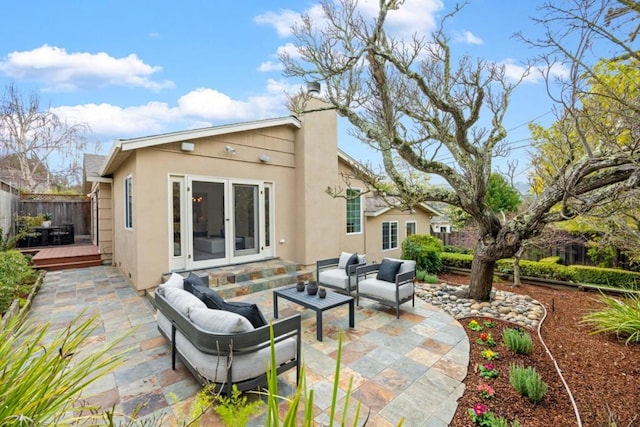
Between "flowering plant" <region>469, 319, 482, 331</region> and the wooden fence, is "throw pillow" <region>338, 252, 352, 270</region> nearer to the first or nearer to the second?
"flowering plant" <region>469, 319, 482, 331</region>

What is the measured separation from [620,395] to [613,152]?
3095 millimetres

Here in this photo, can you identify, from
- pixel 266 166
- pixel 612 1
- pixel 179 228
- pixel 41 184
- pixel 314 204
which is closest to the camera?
pixel 612 1

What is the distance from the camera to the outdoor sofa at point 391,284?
18.0 feet

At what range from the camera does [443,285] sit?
7887mm

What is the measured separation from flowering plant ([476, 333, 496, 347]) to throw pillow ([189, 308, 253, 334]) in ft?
11.5

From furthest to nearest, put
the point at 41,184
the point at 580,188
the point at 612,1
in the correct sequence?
the point at 41,184, the point at 580,188, the point at 612,1

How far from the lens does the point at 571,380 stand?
343 cm

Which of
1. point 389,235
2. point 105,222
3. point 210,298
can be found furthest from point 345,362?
point 105,222

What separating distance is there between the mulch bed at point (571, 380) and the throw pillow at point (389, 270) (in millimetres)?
1452

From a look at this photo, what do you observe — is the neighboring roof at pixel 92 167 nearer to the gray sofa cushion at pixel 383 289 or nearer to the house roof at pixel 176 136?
the house roof at pixel 176 136

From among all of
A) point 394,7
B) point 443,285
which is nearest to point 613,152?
point 394,7

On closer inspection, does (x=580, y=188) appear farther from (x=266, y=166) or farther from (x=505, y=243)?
(x=266, y=166)

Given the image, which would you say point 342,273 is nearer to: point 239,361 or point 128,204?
point 239,361

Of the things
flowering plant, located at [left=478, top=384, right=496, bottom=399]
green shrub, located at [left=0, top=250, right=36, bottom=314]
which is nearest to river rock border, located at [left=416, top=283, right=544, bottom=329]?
flowering plant, located at [left=478, top=384, right=496, bottom=399]
